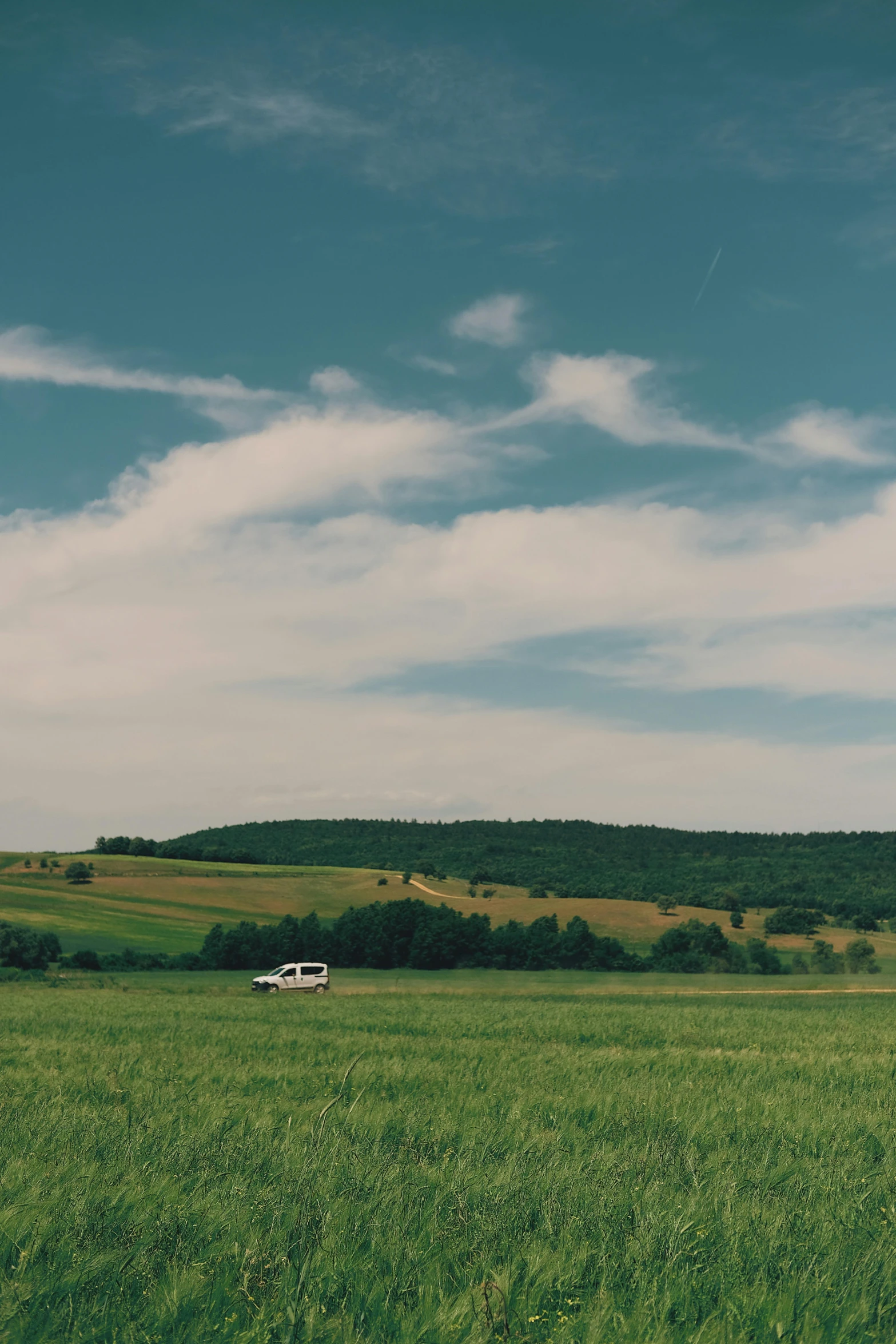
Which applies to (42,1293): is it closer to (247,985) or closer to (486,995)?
(486,995)

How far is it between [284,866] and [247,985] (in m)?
110

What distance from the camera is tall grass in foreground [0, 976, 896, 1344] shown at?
15.8 feet

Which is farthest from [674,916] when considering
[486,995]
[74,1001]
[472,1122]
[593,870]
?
[472,1122]

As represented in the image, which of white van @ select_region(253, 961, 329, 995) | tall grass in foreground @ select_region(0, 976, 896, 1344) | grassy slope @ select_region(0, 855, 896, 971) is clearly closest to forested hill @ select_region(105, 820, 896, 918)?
grassy slope @ select_region(0, 855, 896, 971)

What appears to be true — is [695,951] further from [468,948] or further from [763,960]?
[468,948]

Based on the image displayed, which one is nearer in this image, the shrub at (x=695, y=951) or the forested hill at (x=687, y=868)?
the shrub at (x=695, y=951)

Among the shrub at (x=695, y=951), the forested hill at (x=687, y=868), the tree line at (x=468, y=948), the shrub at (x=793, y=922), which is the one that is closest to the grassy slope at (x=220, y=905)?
the shrub at (x=793, y=922)

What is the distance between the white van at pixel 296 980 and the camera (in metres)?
56.9

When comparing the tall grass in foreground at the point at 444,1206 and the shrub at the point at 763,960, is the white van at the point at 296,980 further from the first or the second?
the shrub at the point at 763,960

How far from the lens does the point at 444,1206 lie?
21.6 ft

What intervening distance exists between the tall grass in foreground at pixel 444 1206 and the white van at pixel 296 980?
1747 inches

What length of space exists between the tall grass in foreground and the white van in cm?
4437

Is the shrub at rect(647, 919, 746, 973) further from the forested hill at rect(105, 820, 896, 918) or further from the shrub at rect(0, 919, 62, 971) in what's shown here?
the shrub at rect(0, 919, 62, 971)

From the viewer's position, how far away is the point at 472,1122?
385 inches
